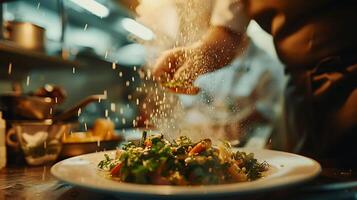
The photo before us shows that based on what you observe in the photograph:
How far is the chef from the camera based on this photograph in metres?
1.40

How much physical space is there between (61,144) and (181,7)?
78cm

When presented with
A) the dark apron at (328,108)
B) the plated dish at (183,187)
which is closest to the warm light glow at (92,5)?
the dark apron at (328,108)

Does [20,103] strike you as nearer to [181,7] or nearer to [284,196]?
[181,7]

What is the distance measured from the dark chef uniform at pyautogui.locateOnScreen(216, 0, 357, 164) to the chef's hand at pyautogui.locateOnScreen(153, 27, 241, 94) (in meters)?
0.14

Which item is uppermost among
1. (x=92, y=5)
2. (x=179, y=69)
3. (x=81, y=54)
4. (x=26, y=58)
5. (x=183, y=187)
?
(x=81, y=54)

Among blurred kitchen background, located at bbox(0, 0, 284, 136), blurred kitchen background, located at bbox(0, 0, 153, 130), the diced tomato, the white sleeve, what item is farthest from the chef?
blurred kitchen background, located at bbox(0, 0, 153, 130)

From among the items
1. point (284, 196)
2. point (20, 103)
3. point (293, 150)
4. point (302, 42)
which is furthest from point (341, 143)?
point (20, 103)

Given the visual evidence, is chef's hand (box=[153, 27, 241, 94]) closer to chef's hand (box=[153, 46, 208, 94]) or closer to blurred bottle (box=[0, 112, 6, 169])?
chef's hand (box=[153, 46, 208, 94])

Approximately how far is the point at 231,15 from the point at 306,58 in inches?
16.0

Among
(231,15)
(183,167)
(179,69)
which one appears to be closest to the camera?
(183,167)

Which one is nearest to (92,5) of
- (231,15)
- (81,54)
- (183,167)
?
(231,15)

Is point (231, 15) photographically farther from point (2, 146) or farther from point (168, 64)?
point (2, 146)

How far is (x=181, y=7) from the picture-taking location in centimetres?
→ 137

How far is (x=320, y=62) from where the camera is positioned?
4.83ft
